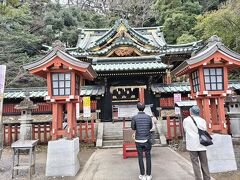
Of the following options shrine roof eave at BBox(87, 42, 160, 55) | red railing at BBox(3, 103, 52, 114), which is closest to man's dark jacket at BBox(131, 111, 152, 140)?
red railing at BBox(3, 103, 52, 114)

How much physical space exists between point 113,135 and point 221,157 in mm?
7405

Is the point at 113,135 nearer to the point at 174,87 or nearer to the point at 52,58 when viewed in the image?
the point at 174,87

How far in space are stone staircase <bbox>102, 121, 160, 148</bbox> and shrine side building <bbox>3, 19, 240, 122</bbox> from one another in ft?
5.04

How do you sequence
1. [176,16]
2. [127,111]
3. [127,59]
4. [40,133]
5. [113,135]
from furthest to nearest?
[176,16], [127,59], [113,135], [40,133], [127,111]

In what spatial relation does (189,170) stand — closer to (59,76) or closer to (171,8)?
(59,76)

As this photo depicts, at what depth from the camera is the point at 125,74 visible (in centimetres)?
1602

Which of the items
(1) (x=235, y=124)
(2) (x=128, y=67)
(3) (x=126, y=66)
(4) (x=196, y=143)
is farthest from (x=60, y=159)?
(3) (x=126, y=66)

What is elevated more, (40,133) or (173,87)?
(173,87)

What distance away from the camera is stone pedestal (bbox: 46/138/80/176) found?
6.84 metres

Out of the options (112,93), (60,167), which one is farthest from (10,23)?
(60,167)

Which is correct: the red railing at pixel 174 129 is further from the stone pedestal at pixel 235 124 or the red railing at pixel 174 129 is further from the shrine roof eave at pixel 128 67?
the shrine roof eave at pixel 128 67

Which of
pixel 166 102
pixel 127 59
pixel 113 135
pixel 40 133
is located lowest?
pixel 113 135

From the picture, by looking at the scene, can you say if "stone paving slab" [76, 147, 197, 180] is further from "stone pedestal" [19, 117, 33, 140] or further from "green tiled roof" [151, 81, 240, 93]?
"green tiled roof" [151, 81, 240, 93]

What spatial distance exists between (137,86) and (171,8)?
23351 mm
